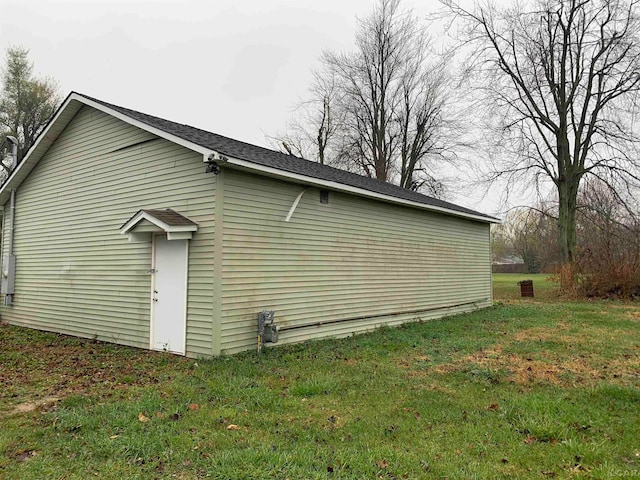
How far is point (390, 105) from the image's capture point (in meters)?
28.2

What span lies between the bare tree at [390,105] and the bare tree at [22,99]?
13.4 metres

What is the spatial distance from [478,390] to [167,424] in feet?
11.0

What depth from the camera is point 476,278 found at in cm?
1385

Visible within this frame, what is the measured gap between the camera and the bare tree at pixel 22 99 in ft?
70.3

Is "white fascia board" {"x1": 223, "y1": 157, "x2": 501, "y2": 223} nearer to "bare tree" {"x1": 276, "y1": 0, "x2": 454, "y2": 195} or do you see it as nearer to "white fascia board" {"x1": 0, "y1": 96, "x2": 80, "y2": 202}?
"white fascia board" {"x1": 0, "y1": 96, "x2": 80, "y2": 202}

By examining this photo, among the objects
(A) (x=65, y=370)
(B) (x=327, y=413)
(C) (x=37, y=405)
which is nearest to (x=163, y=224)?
(A) (x=65, y=370)

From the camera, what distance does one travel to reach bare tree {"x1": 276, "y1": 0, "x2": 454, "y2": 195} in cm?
2761

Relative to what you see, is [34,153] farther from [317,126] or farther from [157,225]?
[317,126]

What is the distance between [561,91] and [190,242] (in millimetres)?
19757

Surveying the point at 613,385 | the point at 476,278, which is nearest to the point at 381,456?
the point at 613,385

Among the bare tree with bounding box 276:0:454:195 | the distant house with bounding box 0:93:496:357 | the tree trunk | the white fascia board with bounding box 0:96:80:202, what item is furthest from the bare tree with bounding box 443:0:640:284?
the white fascia board with bounding box 0:96:80:202

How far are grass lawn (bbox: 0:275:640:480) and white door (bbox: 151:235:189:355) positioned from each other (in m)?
0.38

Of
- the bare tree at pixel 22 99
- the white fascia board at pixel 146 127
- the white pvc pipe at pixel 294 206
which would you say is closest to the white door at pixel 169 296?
the white fascia board at pixel 146 127

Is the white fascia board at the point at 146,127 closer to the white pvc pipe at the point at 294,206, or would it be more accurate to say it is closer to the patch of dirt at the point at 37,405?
the white pvc pipe at the point at 294,206
